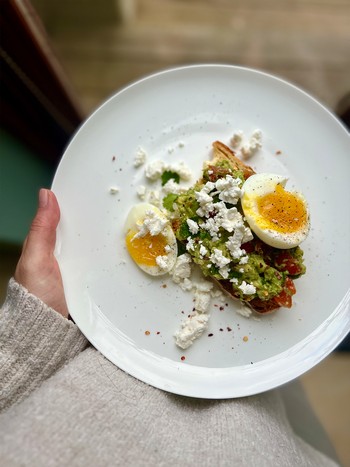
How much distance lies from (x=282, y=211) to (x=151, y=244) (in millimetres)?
522

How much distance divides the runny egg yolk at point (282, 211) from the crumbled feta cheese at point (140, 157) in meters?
0.50

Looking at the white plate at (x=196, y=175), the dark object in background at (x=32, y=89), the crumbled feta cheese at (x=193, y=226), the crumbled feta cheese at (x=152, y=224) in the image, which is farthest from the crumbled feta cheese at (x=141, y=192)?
the dark object in background at (x=32, y=89)

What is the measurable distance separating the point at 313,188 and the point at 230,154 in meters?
0.37

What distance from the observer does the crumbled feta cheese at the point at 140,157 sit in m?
1.76

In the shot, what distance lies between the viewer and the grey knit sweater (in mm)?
1261

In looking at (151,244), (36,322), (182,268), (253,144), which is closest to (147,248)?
(151,244)

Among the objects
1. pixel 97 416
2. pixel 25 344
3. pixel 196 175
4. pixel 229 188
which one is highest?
pixel 229 188

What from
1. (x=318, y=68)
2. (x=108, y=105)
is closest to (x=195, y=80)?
(x=108, y=105)

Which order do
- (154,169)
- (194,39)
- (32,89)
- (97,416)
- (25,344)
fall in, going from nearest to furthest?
(97,416) → (25,344) → (154,169) → (32,89) → (194,39)

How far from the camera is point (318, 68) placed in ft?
9.03

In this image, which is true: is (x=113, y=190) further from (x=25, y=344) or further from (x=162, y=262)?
(x=25, y=344)

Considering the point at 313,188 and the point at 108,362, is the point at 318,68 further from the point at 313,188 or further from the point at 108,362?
the point at 108,362

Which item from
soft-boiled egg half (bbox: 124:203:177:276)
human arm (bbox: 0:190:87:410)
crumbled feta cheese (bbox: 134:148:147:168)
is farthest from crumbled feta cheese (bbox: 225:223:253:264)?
human arm (bbox: 0:190:87:410)

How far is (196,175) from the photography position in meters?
1.81
